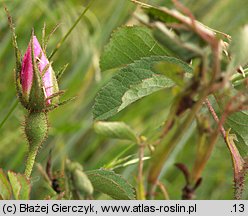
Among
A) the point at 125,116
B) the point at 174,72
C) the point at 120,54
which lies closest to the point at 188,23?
the point at 174,72

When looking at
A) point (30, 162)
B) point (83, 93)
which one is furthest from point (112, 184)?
point (83, 93)

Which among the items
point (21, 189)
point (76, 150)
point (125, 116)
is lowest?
point (76, 150)

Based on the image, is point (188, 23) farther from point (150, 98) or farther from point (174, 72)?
point (150, 98)

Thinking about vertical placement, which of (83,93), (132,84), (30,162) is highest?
(132,84)

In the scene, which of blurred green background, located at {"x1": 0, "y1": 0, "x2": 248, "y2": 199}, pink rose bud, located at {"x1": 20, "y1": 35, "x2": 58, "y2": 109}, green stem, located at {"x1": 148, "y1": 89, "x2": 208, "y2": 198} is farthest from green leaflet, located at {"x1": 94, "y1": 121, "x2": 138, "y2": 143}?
blurred green background, located at {"x1": 0, "y1": 0, "x2": 248, "y2": 199}

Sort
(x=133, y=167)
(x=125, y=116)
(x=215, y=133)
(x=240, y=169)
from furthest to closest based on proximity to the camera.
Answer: (x=125, y=116) → (x=133, y=167) → (x=240, y=169) → (x=215, y=133)

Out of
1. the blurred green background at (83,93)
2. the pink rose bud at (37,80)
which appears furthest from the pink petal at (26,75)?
the blurred green background at (83,93)

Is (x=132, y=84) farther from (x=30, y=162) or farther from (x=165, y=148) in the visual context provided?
(x=165, y=148)
